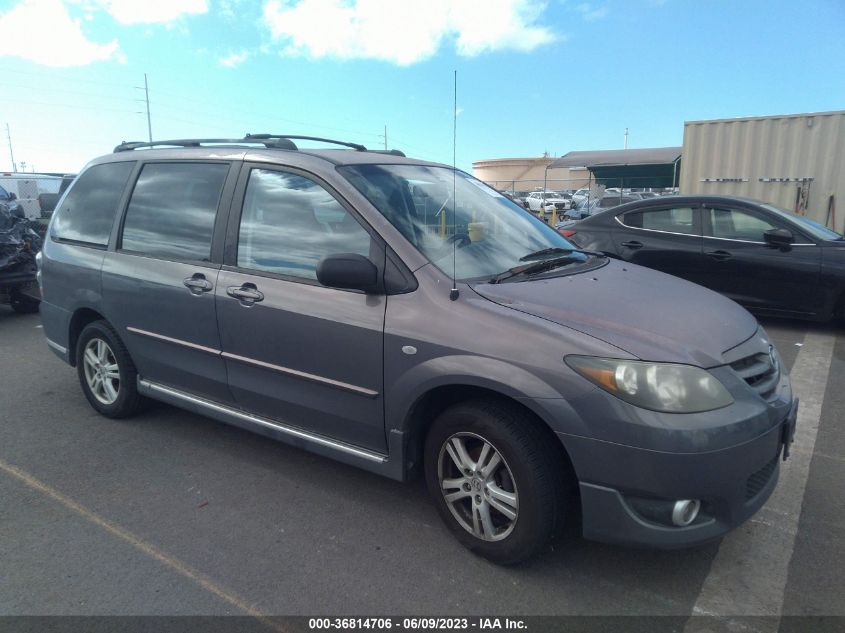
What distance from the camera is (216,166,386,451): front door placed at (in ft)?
9.70

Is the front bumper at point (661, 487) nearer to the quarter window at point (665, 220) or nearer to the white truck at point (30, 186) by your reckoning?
the quarter window at point (665, 220)

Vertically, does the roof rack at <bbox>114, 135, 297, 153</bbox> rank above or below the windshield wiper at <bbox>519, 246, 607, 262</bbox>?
above

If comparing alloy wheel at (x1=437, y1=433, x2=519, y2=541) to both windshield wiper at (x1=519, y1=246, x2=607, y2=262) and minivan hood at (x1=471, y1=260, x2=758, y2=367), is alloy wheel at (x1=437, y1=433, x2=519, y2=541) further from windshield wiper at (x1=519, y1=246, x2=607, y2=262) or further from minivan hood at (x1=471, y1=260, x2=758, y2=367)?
windshield wiper at (x1=519, y1=246, x2=607, y2=262)

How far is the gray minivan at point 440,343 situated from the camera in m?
2.38

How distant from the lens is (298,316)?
10.2ft

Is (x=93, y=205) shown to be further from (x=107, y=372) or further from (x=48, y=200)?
(x=48, y=200)

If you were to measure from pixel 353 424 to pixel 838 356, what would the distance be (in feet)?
16.6

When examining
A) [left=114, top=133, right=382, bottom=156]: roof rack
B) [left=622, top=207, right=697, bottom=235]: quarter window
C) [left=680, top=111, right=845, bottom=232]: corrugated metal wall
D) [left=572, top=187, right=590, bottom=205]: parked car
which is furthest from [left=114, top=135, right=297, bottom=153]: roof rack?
[left=572, top=187, right=590, bottom=205]: parked car

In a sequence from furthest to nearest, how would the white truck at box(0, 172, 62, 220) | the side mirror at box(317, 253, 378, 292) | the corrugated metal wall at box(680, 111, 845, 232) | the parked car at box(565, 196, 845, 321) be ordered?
the white truck at box(0, 172, 62, 220) → the corrugated metal wall at box(680, 111, 845, 232) → the parked car at box(565, 196, 845, 321) → the side mirror at box(317, 253, 378, 292)

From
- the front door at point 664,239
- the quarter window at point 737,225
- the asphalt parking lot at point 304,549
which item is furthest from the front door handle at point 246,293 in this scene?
the quarter window at point 737,225

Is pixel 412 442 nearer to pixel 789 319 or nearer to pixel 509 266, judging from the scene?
pixel 509 266

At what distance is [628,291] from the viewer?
3.01 metres

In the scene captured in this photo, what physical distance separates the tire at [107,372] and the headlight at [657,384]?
10.5 ft

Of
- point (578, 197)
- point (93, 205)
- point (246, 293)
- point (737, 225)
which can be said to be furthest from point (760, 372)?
point (578, 197)
